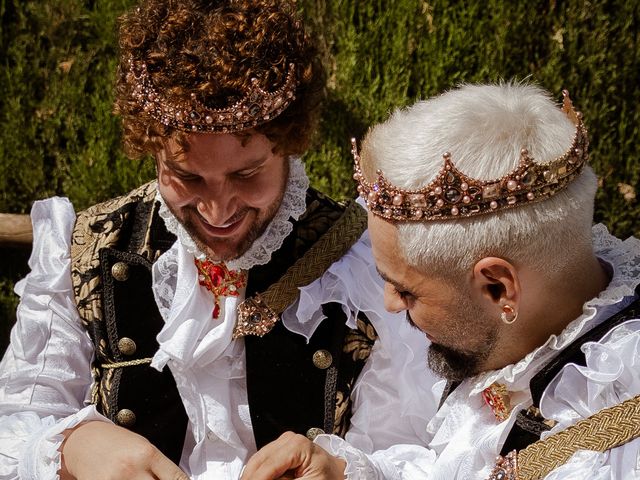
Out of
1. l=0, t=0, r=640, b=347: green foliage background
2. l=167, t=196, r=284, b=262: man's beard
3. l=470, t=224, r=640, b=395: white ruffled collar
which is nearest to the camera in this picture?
l=470, t=224, r=640, b=395: white ruffled collar

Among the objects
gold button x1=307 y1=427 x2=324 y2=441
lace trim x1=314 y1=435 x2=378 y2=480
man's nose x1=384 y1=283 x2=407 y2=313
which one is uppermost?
man's nose x1=384 y1=283 x2=407 y2=313

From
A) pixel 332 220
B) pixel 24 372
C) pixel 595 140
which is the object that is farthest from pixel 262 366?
pixel 595 140

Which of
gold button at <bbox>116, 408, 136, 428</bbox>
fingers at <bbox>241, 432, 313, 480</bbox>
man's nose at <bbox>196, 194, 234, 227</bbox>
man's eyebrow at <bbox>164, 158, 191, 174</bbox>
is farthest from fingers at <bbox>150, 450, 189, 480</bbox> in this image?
man's eyebrow at <bbox>164, 158, 191, 174</bbox>

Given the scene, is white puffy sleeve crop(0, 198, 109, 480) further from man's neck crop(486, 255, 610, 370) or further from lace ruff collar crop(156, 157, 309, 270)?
man's neck crop(486, 255, 610, 370)

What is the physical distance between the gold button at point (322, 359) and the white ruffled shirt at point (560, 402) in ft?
0.86

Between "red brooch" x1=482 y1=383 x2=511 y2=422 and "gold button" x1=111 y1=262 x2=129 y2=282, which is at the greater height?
"gold button" x1=111 y1=262 x2=129 y2=282

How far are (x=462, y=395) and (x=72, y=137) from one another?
2.33m

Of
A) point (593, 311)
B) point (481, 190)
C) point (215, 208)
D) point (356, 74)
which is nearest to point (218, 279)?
point (215, 208)

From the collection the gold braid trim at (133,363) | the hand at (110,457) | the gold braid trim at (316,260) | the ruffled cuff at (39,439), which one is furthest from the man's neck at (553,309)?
the ruffled cuff at (39,439)

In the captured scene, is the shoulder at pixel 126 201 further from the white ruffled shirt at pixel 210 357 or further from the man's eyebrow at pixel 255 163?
the man's eyebrow at pixel 255 163

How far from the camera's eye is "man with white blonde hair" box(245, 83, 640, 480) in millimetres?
2080

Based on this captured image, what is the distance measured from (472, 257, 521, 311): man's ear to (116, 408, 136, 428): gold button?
48.0 inches

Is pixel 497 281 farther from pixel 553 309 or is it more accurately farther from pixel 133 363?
pixel 133 363

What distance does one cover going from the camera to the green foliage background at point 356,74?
369cm
